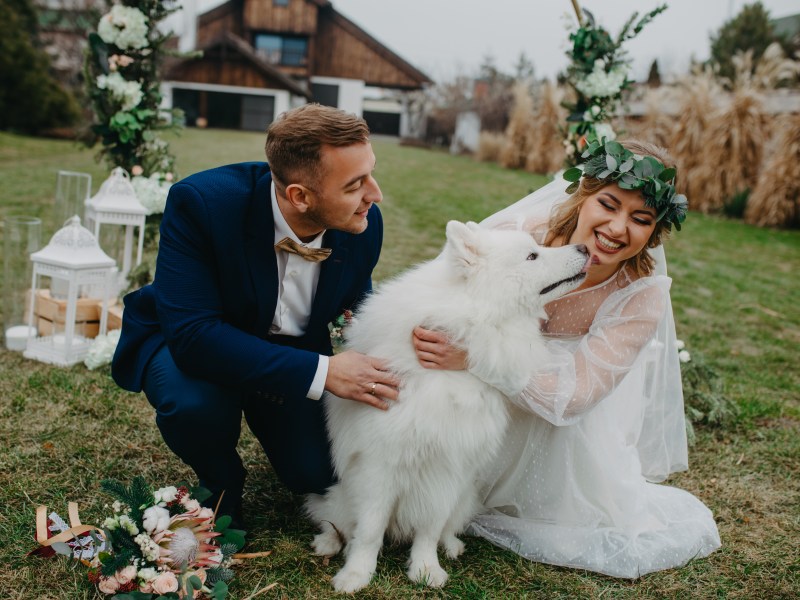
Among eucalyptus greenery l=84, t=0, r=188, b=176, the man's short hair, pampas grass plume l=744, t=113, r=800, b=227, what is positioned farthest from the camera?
pampas grass plume l=744, t=113, r=800, b=227

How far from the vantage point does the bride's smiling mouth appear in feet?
8.36

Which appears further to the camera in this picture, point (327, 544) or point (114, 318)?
point (114, 318)

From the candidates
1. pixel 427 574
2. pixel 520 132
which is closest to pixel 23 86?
pixel 520 132

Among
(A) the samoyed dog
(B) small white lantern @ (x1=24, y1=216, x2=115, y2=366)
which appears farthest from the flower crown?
(B) small white lantern @ (x1=24, y1=216, x2=115, y2=366)

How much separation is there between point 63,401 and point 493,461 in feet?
7.85

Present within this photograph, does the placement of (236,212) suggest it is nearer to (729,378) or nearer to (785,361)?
(729,378)

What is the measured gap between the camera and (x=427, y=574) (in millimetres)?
2416

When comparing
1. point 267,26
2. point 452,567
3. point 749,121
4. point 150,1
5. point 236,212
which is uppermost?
point 267,26

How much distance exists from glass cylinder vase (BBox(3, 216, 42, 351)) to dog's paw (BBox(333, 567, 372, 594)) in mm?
2974

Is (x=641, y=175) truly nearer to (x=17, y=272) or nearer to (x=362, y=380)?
(x=362, y=380)

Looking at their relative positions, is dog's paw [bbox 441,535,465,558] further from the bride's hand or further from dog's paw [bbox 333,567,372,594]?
the bride's hand

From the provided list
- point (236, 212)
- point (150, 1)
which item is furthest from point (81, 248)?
point (236, 212)

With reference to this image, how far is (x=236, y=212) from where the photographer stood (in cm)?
232

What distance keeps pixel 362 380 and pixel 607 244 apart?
111 cm
